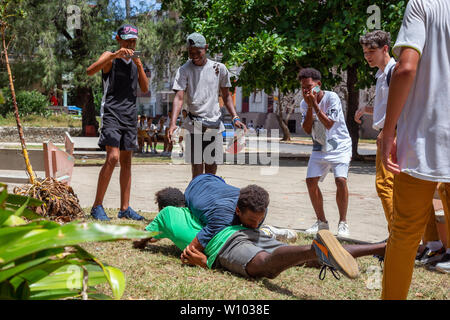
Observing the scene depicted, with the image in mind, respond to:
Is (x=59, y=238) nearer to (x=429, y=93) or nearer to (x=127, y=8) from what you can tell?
(x=429, y=93)

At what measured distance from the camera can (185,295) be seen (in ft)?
10.8

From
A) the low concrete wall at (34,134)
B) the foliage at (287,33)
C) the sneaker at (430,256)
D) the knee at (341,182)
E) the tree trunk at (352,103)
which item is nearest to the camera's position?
the sneaker at (430,256)

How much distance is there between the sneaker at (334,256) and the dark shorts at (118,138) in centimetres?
317

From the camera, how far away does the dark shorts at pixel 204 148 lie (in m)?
5.93

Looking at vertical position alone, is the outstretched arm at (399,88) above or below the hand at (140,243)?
above

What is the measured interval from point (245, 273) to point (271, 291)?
0.29 metres

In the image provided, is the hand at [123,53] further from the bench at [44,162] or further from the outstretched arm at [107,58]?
the bench at [44,162]

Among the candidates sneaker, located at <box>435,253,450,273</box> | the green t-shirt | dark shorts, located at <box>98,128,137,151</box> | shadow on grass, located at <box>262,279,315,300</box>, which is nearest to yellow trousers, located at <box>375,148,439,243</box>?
sneaker, located at <box>435,253,450,273</box>

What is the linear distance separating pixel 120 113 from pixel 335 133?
7.54 ft

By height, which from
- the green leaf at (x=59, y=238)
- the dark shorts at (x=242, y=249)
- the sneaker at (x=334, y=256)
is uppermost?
the green leaf at (x=59, y=238)

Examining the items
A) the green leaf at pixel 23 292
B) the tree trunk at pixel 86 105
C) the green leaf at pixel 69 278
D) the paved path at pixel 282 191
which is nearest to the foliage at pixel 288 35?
the paved path at pixel 282 191

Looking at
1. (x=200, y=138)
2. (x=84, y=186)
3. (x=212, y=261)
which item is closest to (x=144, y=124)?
(x=84, y=186)

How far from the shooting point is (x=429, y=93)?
275 centimetres

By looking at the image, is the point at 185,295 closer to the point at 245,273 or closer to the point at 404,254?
the point at 245,273
